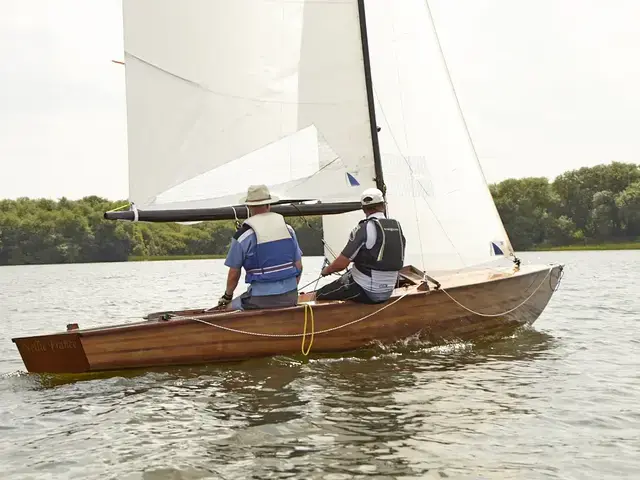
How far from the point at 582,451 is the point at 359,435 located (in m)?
1.31

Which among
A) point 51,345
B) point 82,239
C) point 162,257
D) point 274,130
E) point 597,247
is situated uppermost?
point 274,130

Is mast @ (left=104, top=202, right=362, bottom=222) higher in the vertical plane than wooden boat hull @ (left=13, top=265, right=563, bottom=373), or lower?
higher

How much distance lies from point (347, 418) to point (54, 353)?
270 centimetres

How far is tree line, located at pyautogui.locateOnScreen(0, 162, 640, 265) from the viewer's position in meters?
58.6

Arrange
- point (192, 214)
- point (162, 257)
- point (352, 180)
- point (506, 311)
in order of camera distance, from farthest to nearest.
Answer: point (162, 257)
point (506, 311)
point (352, 180)
point (192, 214)

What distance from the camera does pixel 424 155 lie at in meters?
9.50

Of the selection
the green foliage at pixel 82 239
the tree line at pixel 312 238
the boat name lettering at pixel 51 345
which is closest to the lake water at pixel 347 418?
the boat name lettering at pixel 51 345

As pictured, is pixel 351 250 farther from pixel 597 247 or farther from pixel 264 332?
pixel 597 247

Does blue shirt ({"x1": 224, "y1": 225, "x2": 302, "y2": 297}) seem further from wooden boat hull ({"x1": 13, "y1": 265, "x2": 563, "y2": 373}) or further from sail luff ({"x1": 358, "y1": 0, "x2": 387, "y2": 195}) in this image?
sail luff ({"x1": 358, "y1": 0, "x2": 387, "y2": 195})

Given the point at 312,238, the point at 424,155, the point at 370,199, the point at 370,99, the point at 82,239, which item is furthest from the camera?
the point at 82,239

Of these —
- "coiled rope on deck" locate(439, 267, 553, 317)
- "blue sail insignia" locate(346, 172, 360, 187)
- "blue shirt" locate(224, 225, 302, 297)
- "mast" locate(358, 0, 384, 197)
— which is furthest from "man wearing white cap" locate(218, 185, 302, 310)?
"coiled rope on deck" locate(439, 267, 553, 317)

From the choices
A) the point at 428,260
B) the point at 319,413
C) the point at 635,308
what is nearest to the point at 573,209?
the point at 635,308

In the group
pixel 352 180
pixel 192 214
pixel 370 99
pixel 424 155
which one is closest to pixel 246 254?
pixel 192 214

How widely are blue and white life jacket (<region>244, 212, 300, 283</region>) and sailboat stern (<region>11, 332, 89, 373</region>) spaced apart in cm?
154
